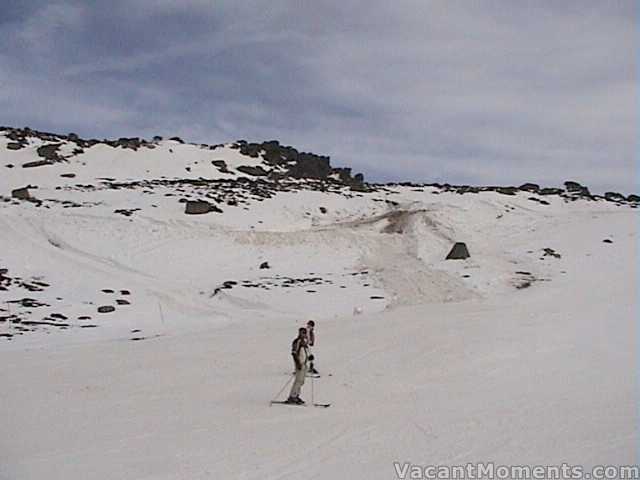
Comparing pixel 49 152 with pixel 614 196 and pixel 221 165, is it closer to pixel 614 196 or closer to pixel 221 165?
pixel 221 165

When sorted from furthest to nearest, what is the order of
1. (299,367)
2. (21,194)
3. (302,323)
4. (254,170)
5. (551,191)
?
1. (254,170)
2. (551,191)
3. (21,194)
4. (302,323)
5. (299,367)

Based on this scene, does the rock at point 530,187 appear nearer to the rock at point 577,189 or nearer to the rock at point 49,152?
the rock at point 577,189

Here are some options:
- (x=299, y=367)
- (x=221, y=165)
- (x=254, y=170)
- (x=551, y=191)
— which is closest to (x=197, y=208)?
(x=254, y=170)

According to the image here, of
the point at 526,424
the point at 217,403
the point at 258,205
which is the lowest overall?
the point at 217,403

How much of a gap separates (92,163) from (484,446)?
5438cm

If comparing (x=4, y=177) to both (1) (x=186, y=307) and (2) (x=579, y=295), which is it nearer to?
(1) (x=186, y=307)

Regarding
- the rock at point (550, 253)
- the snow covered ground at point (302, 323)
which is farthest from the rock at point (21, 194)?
the rock at point (550, 253)

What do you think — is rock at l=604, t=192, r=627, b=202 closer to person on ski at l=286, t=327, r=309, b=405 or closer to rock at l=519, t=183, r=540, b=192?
rock at l=519, t=183, r=540, b=192

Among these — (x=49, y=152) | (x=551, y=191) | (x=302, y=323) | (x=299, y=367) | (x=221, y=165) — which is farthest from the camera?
(x=221, y=165)

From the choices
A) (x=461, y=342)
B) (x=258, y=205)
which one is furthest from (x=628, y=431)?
(x=258, y=205)

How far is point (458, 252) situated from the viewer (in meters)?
32.7

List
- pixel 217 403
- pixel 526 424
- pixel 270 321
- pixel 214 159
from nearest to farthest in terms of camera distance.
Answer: pixel 526 424
pixel 217 403
pixel 270 321
pixel 214 159

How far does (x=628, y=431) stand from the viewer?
896 centimetres

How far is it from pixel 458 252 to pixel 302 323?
12560 mm
